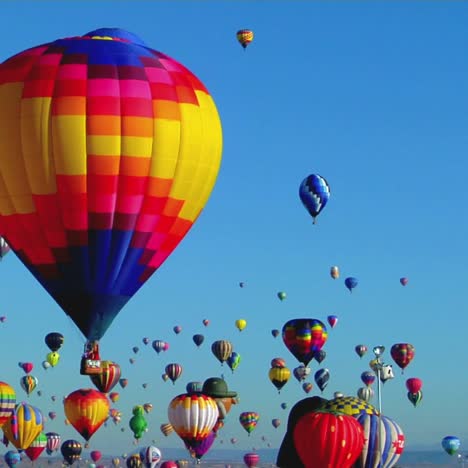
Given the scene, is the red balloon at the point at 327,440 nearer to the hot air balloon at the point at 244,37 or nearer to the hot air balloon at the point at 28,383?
the hot air balloon at the point at 244,37

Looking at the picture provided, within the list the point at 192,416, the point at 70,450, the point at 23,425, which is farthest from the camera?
the point at 70,450

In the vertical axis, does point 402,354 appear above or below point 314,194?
below

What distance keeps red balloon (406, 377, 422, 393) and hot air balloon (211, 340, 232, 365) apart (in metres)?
11.3

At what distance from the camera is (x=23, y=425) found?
71938mm

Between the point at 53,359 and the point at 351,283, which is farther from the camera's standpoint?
the point at 53,359

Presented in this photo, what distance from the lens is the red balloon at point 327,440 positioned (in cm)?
4759

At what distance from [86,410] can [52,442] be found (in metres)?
19.1

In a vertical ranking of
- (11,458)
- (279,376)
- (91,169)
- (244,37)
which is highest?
(244,37)

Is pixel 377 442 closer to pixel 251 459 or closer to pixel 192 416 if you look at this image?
pixel 192 416

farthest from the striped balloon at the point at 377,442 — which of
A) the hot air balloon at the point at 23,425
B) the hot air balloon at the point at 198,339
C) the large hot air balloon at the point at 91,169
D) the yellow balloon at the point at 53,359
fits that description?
the yellow balloon at the point at 53,359

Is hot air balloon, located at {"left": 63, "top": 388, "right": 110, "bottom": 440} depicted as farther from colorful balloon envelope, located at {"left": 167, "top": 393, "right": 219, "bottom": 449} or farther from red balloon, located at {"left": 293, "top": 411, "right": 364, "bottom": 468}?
red balloon, located at {"left": 293, "top": 411, "right": 364, "bottom": 468}

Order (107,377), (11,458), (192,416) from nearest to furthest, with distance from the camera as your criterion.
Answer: (192,416) → (107,377) → (11,458)

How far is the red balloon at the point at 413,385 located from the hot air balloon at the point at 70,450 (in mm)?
19166

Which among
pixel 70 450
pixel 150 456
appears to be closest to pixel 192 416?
pixel 150 456
